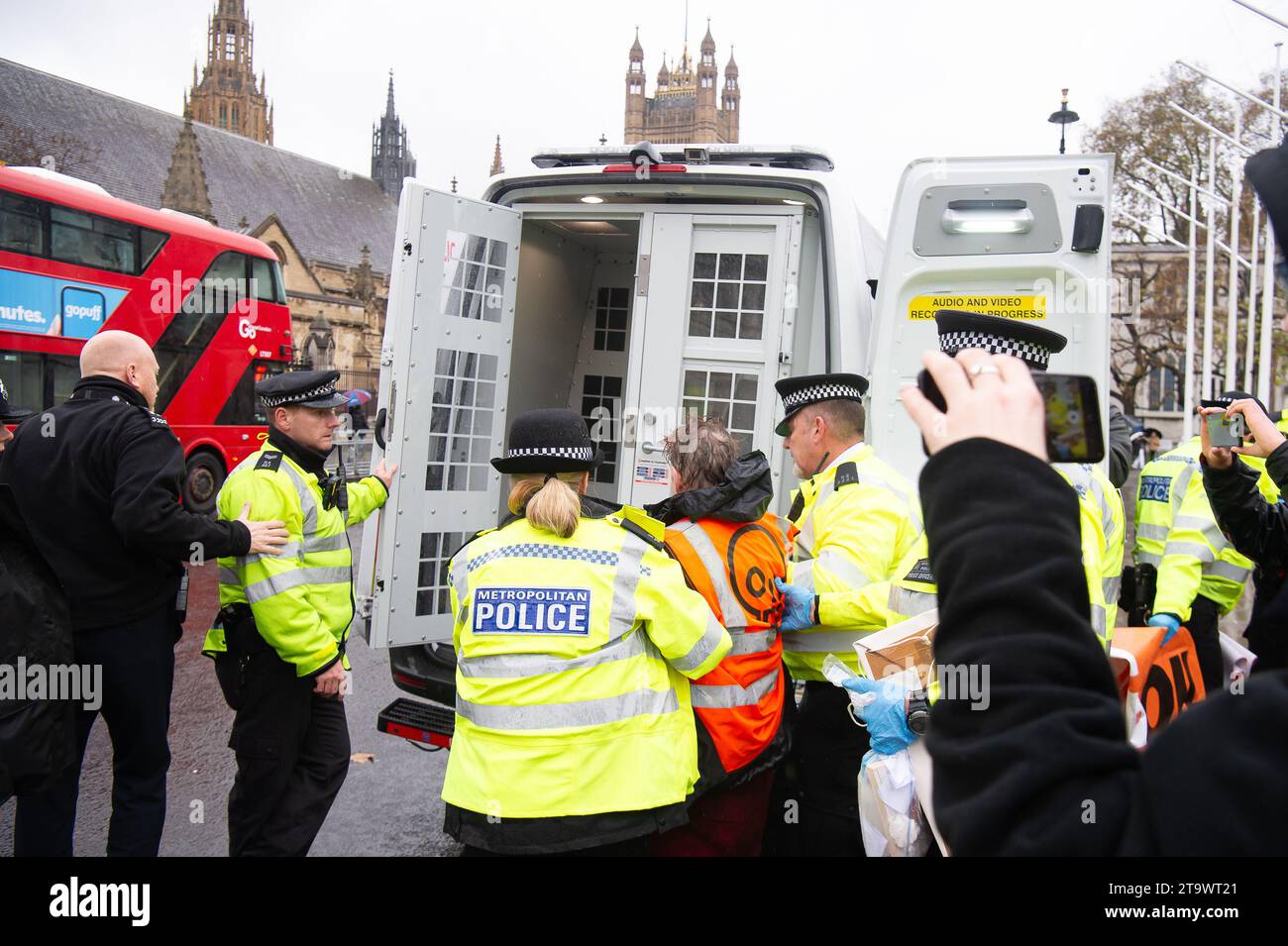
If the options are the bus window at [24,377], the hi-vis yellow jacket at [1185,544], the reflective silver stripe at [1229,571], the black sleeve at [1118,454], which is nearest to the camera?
the hi-vis yellow jacket at [1185,544]

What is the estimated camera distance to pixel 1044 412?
106 cm

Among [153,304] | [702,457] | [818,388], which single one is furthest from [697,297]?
[153,304]

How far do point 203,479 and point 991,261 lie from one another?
1307 cm

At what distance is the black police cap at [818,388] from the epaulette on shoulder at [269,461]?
207 centimetres

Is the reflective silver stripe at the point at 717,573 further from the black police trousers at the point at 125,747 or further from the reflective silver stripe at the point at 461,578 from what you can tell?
the black police trousers at the point at 125,747

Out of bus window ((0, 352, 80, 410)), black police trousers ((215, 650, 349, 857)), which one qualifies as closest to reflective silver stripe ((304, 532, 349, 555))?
black police trousers ((215, 650, 349, 857))

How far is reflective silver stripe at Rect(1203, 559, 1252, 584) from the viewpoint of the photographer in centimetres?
472

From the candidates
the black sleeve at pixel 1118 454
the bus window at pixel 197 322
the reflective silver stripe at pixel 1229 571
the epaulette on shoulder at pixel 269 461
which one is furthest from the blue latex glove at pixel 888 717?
the bus window at pixel 197 322

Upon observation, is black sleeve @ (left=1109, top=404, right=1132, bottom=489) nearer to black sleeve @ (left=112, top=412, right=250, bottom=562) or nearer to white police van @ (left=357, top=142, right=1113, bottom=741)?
white police van @ (left=357, top=142, right=1113, bottom=741)

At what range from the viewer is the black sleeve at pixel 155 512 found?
3.35 meters

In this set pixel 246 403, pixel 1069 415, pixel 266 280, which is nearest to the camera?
pixel 1069 415

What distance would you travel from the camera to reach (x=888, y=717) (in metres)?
2.47

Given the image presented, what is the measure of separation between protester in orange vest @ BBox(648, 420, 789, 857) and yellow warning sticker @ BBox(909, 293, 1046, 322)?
5.79ft

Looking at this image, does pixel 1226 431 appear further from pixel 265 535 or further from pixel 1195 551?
pixel 265 535
